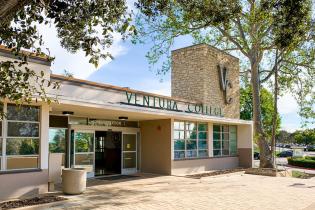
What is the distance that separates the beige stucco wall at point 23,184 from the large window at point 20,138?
0.29 metres

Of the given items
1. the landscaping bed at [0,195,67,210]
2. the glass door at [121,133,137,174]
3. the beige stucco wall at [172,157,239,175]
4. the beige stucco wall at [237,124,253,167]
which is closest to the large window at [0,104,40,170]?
the landscaping bed at [0,195,67,210]

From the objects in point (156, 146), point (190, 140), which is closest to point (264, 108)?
point (190, 140)

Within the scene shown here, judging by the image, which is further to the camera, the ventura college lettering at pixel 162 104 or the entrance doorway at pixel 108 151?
the entrance doorway at pixel 108 151

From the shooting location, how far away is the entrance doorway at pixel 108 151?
Answer: 17.2m

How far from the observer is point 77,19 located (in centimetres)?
703

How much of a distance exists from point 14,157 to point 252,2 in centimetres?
1580

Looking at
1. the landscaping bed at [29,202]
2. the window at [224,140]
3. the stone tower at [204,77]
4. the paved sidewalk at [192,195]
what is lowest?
the paved sidewalk at [192,195]

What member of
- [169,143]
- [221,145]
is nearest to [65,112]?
[169,143]

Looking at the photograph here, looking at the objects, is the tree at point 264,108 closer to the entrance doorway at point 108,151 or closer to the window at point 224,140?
the window at point 224,140

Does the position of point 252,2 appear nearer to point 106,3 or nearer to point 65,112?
point 65,112

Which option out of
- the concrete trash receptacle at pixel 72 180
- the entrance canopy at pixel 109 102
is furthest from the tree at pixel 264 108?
the concrete trash receptacle at pixel 72 180

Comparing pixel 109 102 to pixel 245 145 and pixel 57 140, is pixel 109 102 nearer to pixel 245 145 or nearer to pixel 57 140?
pixel 57 140

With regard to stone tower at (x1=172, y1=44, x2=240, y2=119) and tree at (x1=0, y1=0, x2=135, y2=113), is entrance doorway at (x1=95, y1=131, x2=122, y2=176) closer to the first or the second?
stone tower at (x1=172, y1=44, x2=240, y2=119)

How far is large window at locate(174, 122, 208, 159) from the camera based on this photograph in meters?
18.4
